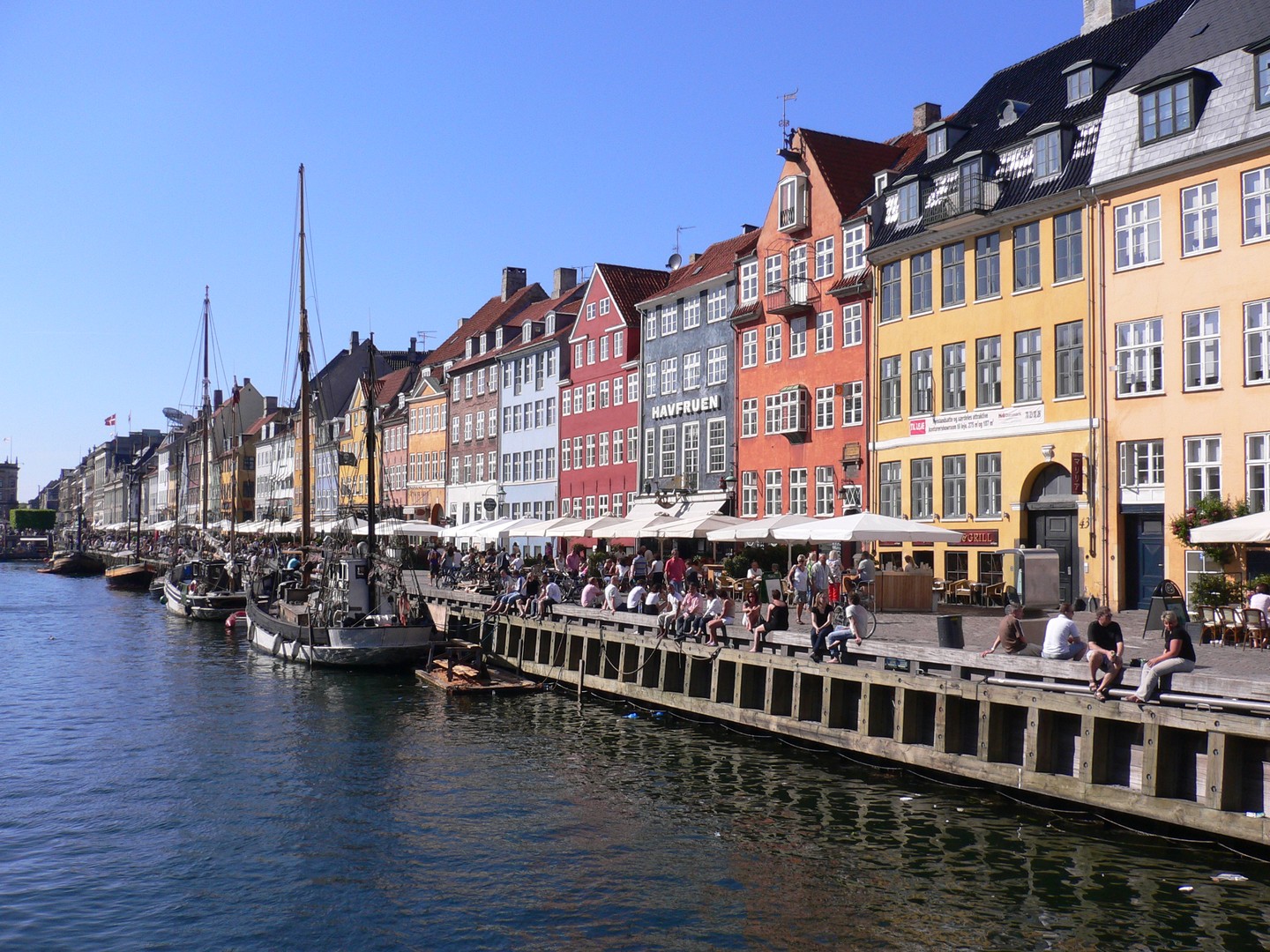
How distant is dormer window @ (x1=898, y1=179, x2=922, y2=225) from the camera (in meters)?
38.2

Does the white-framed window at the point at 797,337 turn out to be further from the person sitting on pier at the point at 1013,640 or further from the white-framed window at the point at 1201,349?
the person sitting on pier at the point at 1013,640

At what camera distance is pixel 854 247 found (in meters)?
41.3

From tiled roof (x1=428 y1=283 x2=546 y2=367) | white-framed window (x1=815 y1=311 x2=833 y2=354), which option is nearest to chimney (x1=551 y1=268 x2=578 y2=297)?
tiled roof (x1=428 y1=283 x2=546 y2=367)

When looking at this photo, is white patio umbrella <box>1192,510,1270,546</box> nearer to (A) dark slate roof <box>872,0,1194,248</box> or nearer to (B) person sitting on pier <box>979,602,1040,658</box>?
(B) person sitting on pier <box>979,602,1040,658</box>

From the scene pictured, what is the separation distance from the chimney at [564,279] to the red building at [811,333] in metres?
29.6

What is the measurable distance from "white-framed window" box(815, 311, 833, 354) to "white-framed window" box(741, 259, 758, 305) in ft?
14.0

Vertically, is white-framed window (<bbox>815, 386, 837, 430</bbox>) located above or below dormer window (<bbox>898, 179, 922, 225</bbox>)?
below

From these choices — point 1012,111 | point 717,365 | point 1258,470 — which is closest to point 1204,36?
point 1012,111

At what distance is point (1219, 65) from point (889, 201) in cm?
1199

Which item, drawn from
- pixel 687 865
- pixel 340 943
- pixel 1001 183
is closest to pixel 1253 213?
pixel 1001 183

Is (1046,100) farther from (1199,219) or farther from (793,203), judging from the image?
(793,203)

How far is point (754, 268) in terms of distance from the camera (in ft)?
153

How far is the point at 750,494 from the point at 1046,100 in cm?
1731

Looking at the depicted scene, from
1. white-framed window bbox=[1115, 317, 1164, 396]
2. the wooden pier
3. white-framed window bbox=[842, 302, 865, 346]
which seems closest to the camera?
the wooden pier
